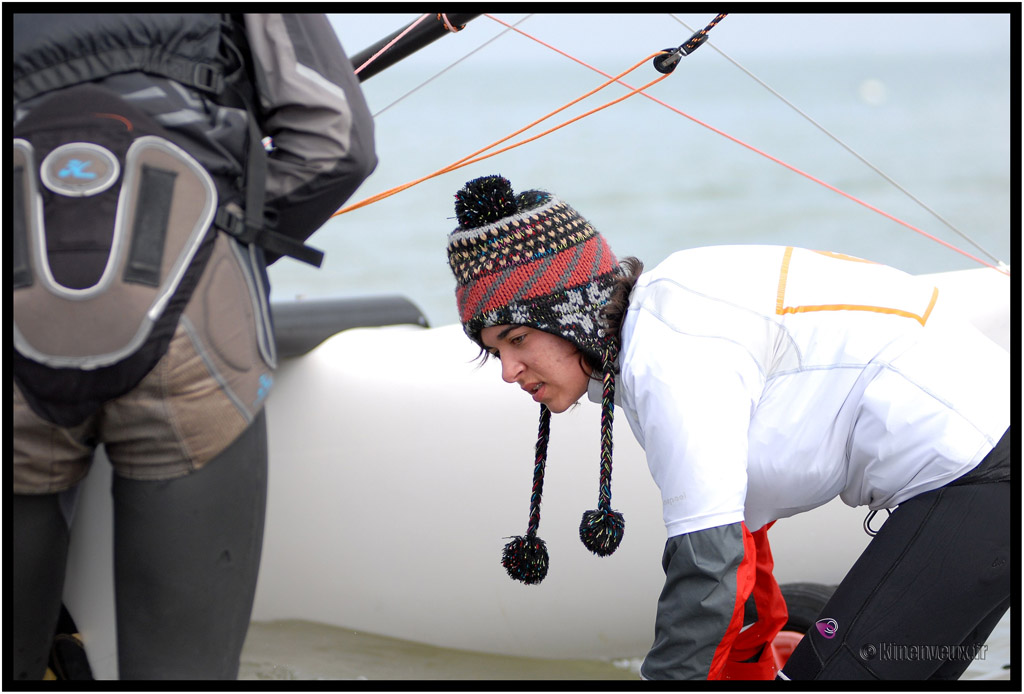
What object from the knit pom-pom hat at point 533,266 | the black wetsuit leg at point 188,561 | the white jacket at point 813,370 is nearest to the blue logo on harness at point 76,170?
the black wetsuit leg at point 188,561

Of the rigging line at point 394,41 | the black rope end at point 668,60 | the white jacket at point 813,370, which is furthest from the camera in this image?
the rigging line at point 394,41

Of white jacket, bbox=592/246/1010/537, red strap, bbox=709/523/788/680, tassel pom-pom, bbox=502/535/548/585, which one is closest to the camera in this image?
white jacket, bbox=592/246/1010/537

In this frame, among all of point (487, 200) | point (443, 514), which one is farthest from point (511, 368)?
point (443, 514)

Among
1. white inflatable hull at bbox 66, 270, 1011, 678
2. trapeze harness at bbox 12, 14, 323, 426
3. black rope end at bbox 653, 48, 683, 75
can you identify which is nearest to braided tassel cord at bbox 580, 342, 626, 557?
trapeze harness at bbox 12, 14, 323, 426

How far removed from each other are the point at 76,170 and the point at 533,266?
18.2 inches

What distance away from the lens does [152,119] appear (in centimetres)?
101

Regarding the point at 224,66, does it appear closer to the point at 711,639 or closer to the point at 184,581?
the point at 184,581

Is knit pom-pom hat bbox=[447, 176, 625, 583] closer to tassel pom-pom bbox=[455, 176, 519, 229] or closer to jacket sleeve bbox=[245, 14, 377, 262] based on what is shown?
tassel pom-pom bbox=[455, 176, 519, 229]

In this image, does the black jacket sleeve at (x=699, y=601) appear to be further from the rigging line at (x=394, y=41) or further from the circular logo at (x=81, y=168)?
the rigging line at (x=394, y=41)

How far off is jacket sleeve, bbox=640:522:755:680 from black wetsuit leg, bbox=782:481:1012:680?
21 centimetres

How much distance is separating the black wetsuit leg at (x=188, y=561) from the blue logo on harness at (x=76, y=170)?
284mm

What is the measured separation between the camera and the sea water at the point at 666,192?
1998 mm

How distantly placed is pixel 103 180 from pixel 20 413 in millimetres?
228

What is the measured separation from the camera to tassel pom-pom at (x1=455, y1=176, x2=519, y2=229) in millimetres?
1206
